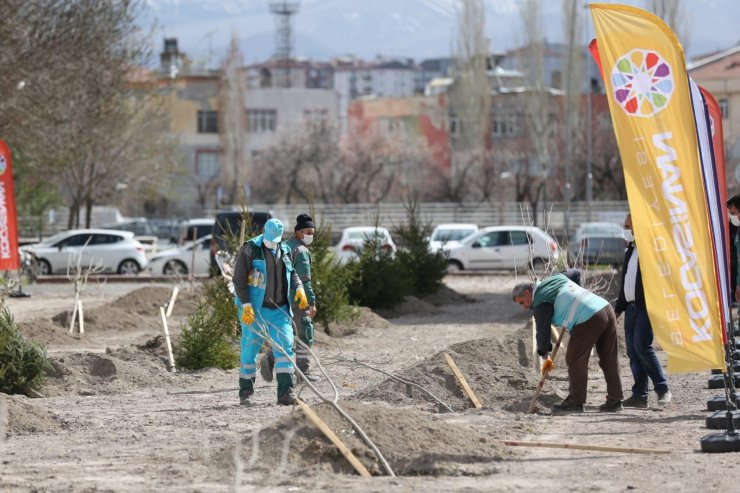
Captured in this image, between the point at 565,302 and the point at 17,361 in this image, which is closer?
the point at 565,302

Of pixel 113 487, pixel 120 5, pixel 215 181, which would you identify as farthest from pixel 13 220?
pixel 215 181

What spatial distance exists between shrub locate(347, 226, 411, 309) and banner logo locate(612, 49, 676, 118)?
51.6 feet

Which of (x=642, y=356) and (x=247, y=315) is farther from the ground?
(x=247, y=315)

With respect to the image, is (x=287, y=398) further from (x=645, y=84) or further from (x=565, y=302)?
(x=645, y=84)

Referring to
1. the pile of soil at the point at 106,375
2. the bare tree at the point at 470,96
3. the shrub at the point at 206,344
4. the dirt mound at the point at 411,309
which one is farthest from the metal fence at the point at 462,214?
the pile of soil at the point at 106,375

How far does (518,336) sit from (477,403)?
5113mm

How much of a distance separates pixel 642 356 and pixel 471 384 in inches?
59.0

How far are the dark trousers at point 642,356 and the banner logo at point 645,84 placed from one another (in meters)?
3.16

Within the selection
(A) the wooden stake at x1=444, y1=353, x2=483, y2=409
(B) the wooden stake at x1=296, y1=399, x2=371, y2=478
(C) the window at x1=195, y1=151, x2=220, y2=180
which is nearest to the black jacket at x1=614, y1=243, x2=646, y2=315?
(A) the wooden stake at x1=444, y1=353, x2=483, y2=409

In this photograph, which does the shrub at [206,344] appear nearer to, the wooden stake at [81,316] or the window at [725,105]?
the wooden stake at [81,316]

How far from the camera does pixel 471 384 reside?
12180 mm

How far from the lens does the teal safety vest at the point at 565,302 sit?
11234 mm

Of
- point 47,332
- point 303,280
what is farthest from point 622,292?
point 47,332

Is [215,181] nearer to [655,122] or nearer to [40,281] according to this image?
[40,281]
